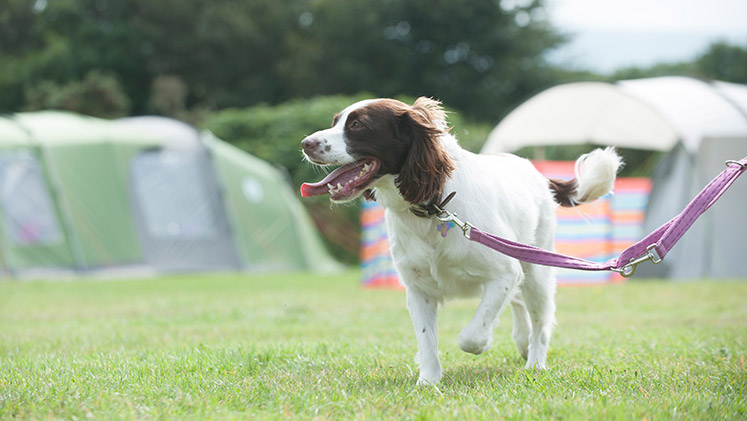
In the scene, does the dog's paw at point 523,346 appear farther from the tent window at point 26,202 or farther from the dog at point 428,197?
the tent window at point 26,202

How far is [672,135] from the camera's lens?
15.1m

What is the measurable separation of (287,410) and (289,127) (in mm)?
19404

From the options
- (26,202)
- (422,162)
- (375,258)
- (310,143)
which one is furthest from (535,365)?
(26,202)

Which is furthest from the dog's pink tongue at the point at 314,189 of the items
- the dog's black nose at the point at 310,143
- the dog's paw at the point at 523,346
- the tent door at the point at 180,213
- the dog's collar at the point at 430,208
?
the tent door at the point at 180,213

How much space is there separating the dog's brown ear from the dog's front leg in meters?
0.63

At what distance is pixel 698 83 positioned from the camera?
14766 millimetres

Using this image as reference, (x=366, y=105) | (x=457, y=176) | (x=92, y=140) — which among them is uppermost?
(x=92, y=140)

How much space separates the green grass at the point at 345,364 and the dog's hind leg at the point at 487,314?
0.70 feet

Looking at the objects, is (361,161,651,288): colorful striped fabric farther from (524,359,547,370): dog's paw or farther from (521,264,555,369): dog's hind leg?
(524,359,547,370): dog's paw

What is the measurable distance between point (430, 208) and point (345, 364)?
1.16 metres

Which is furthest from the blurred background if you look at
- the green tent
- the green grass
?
the green grass

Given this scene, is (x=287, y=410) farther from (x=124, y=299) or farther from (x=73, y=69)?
(x=73, y=69)

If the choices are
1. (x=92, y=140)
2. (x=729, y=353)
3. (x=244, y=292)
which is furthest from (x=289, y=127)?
(x=729, y=353)

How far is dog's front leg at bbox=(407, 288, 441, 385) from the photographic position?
159 inches
